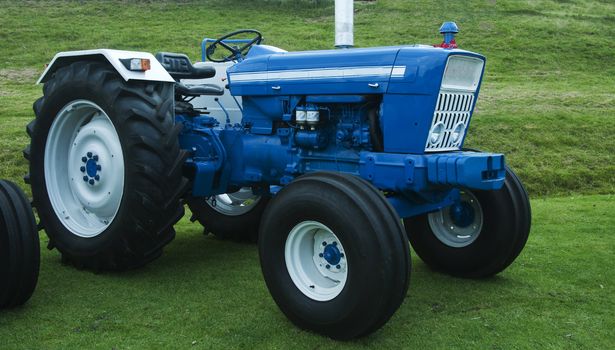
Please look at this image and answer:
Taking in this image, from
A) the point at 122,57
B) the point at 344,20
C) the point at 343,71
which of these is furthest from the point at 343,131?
the point at 344,20

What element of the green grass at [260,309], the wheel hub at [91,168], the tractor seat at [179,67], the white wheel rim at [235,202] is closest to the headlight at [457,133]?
the green grass at [260,309]

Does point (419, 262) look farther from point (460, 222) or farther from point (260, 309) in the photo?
point (260, 309)

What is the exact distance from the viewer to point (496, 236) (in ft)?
15.2

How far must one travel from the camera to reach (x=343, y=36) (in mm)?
8953

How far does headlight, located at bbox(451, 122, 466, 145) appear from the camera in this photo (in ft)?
14.5

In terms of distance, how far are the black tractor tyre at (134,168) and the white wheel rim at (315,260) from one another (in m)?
1.17

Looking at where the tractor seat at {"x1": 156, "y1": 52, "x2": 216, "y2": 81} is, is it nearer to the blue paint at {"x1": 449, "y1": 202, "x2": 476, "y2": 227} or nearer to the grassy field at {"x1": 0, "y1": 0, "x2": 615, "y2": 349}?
the grassy field at {"x1": 0, "y1": 0, "x2": 615, "y2": 349}

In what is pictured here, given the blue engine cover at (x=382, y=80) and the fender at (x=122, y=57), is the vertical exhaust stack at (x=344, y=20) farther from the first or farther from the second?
the fender at (x=122, y=57)

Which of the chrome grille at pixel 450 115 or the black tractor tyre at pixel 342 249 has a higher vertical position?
the chrome grille at pixel 450 115

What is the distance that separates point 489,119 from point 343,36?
4028 millimetres

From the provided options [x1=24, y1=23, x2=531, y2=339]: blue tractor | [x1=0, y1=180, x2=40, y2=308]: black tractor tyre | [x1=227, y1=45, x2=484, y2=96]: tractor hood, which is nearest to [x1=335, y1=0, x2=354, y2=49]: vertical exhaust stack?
[x1=24, y1=23, x2=531, y2=339]: blue tractor

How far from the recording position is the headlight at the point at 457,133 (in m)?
4.41

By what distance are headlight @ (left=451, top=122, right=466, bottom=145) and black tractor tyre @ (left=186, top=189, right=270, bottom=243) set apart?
1.97 meters

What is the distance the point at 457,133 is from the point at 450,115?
194 mm
